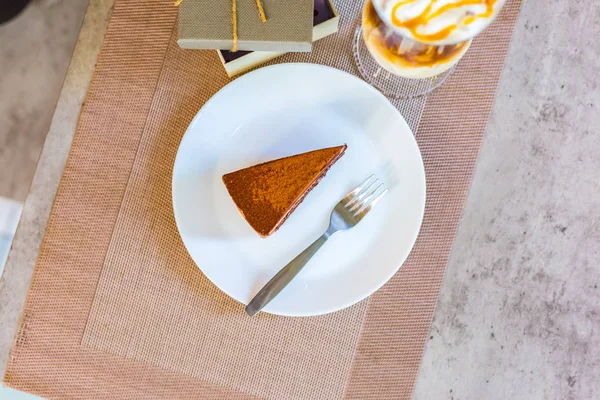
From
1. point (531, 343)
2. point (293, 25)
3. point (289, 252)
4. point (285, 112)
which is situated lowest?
point (531, 343)

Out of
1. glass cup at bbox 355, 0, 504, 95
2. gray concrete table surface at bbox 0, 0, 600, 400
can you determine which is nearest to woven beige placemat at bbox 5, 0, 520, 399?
gray concrete table surface at bbox 0, 0, 600, 400

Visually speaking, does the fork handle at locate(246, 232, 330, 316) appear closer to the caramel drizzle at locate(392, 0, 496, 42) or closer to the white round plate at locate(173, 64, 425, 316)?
the white round plate at locate(173, 64, 425, 316)

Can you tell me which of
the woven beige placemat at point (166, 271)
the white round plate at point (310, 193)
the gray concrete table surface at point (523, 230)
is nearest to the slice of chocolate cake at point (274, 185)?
the white round plate at point (310, 193)

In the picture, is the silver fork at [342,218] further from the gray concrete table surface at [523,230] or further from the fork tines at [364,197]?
the gray concrete table surface at [523,230]

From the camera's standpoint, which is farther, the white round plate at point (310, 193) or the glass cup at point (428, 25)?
the white round plate at point (310, 193)

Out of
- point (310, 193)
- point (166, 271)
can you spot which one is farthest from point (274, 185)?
point (166, 271)

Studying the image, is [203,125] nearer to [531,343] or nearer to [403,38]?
[403,38]

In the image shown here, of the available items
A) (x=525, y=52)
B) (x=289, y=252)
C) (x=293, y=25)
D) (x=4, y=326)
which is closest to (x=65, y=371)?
(x=4, y=326)
